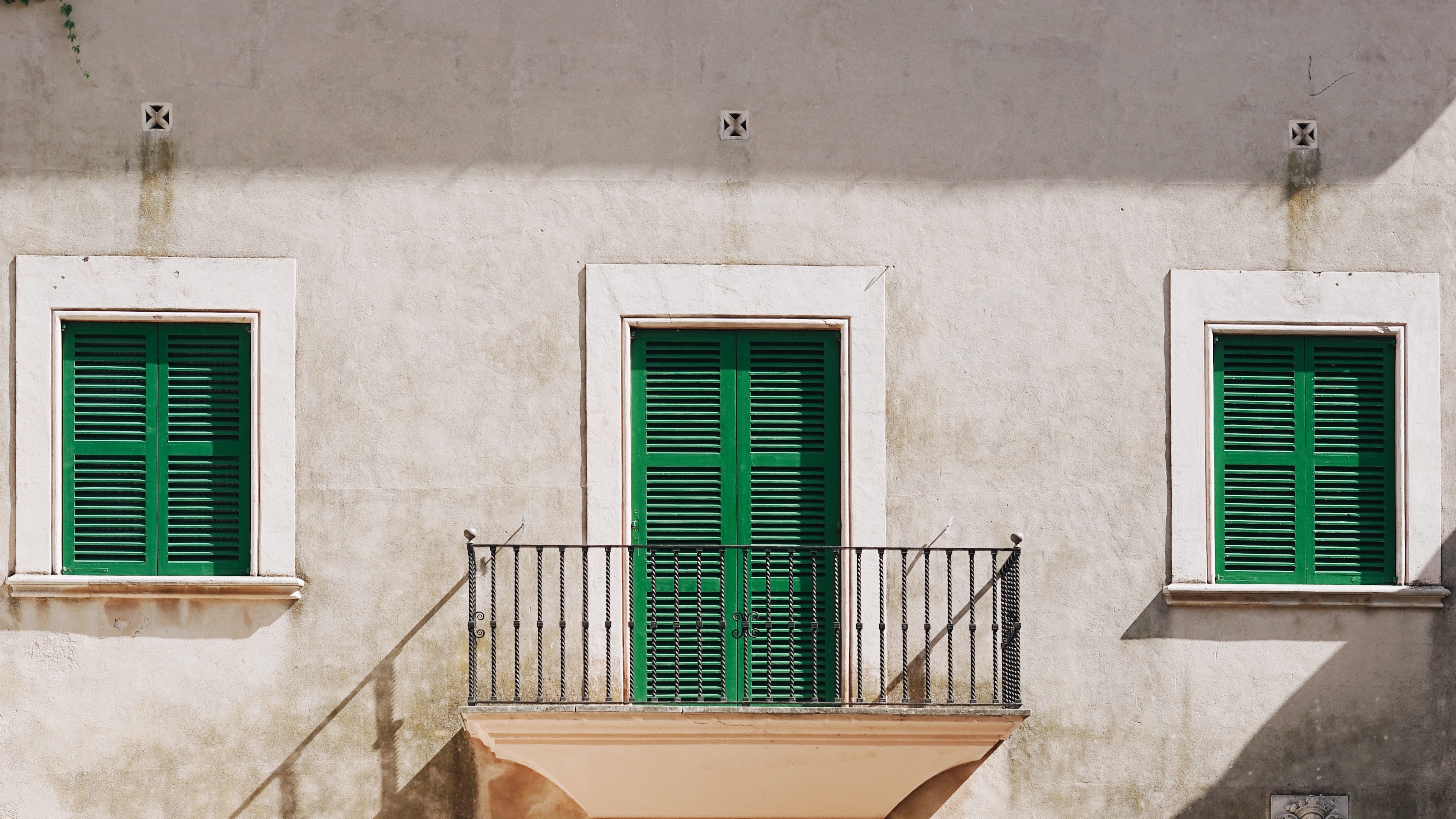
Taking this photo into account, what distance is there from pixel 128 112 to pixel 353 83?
3.93 feet

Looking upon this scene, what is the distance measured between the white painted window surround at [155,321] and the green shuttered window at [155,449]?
0.25ft

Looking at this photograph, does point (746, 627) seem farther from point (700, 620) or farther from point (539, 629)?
point (539, 629)

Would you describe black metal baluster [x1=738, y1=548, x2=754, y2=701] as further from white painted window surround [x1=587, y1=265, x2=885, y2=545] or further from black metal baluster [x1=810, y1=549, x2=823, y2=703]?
white painted window surround [x1=587, y1=265, x2=885, y2=545]

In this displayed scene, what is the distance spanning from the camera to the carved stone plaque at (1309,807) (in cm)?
783

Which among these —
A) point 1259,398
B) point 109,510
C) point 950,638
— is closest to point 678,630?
point 950,638

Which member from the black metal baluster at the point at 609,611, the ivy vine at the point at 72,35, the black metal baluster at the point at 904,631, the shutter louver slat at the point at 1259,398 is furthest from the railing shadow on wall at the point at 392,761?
the shutter louver slat at the point at 1259,398

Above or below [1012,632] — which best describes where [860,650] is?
below

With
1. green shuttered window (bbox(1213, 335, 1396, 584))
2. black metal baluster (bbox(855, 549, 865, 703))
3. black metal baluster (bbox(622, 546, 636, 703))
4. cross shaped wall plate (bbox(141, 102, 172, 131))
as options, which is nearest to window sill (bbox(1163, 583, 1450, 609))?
green shuttered window (bbox(1213, 335, 1396, 584))

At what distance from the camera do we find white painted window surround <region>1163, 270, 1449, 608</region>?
311 inches

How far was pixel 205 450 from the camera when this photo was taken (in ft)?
25.4

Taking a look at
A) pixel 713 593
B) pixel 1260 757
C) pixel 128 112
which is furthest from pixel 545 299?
pixel 1260 757

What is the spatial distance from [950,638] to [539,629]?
2.17m

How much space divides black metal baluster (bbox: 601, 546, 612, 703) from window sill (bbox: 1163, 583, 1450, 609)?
295cm

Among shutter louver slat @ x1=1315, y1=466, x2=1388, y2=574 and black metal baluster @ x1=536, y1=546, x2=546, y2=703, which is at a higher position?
shutter louver slat @ x1=1315, y1=466, x2=1388, y2=574
